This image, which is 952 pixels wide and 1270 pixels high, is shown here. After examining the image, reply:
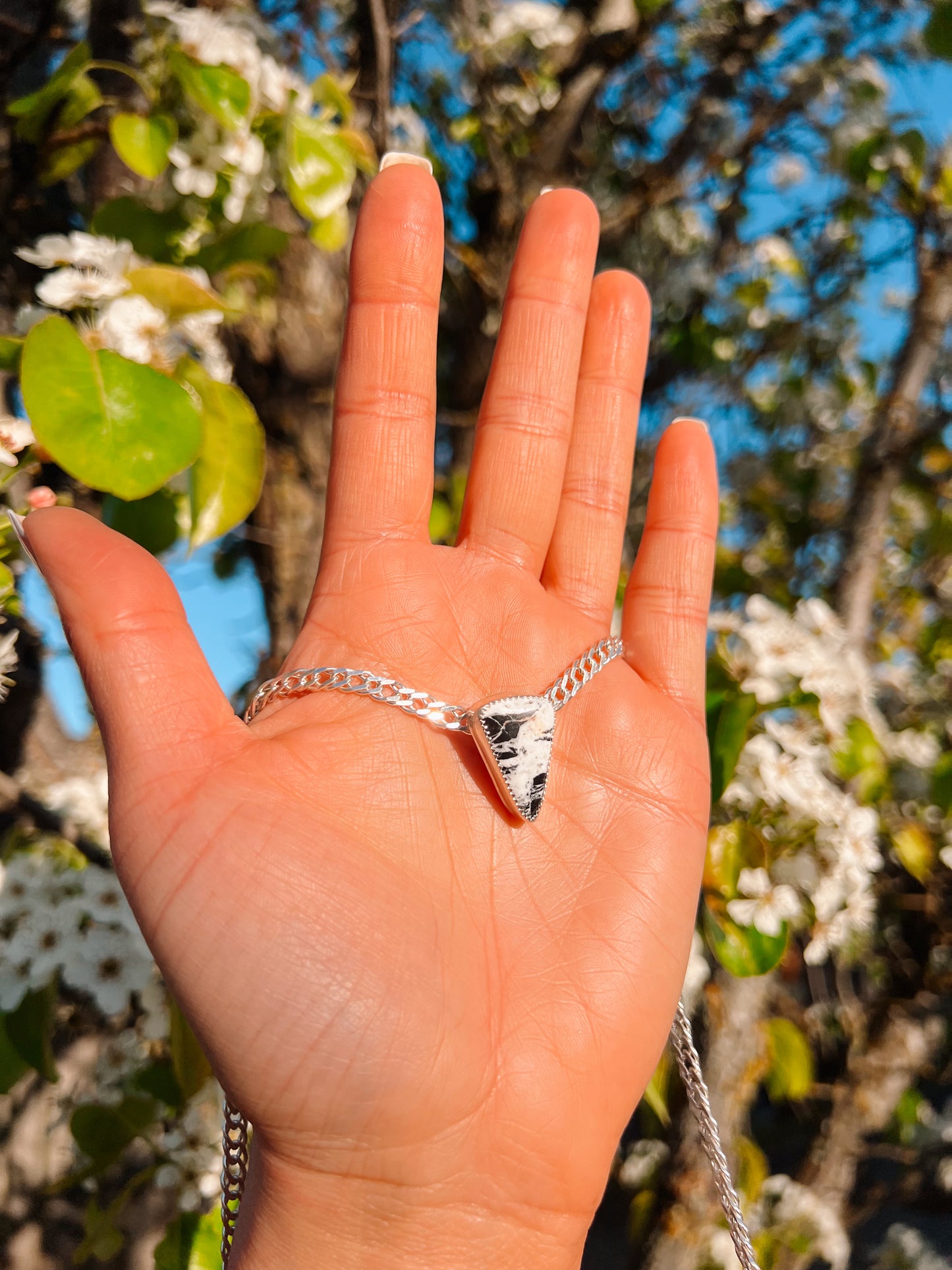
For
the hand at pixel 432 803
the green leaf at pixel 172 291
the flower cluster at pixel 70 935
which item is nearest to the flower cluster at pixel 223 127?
the green leaf at pixel 172 291

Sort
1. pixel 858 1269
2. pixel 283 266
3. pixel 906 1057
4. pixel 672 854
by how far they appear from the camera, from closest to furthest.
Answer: pixel 672 854 → pixel 283 266 → pixel 906 1057 → pixel 858 1269

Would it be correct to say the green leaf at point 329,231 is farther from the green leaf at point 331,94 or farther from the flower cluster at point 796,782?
the flower cluster at point 796,782

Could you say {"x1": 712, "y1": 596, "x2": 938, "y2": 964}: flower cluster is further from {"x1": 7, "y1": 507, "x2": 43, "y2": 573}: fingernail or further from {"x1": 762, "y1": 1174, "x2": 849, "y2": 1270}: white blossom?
{"x1": 762, "y1": 1174, "x2": 849, "y2": 1270}: white blossom

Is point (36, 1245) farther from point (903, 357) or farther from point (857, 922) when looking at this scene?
point (903, 357)

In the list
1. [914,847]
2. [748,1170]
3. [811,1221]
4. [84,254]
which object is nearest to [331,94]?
[84,254]

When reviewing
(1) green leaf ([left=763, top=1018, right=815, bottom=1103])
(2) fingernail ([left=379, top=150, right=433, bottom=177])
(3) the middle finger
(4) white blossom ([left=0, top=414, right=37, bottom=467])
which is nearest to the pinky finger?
(3) the middle finger

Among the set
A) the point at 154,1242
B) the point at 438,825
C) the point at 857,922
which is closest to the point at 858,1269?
the point at 857,922

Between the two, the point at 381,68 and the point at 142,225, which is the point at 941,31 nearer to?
the point at 381,68
